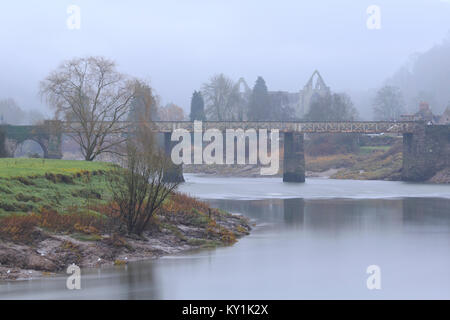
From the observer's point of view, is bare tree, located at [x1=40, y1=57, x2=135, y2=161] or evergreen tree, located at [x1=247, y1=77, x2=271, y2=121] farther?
evergreen tree, located at [x1=247, y1=77, x2=271, y2=121]

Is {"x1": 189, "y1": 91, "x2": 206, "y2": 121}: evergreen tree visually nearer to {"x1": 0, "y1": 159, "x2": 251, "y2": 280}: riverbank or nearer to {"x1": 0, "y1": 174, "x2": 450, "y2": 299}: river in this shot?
{"x1": 0, "y1": 174, "x2": 450, "y2": 299}: river

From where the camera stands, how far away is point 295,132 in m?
114

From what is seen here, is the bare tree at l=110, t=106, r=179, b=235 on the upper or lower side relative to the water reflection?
upper

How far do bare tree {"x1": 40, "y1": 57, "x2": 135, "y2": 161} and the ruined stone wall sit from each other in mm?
53351

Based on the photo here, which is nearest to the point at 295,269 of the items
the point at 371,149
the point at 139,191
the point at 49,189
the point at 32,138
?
the point at 139,191

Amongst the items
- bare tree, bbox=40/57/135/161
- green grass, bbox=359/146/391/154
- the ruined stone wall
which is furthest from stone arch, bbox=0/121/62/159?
green grass, bbox=359/146/391/154

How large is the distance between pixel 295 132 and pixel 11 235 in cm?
8683

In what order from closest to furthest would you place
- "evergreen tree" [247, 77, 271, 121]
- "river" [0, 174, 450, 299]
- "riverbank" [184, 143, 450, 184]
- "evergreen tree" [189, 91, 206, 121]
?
"river" [0, 174, 450, 299], "riverbank" [184, 143, 450, 184], "evergreen tree" [189, 91, 206, 121], "evergreen tree" [247, 77, 271, 121]

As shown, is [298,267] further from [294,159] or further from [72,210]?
[294,159]

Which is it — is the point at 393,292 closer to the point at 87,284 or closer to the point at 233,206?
the point at 87,284

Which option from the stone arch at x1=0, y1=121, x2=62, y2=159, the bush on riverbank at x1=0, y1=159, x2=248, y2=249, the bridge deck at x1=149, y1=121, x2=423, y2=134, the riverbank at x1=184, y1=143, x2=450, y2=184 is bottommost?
the riverbank at x1=184, y1=143, x2=450, y2=184

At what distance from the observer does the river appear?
2536 centimetres

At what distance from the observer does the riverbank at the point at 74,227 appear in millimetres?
28859

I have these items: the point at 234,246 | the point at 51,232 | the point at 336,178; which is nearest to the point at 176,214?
the point at 234,246
